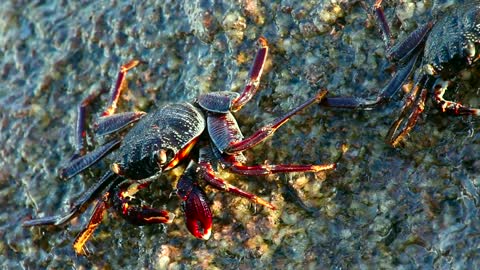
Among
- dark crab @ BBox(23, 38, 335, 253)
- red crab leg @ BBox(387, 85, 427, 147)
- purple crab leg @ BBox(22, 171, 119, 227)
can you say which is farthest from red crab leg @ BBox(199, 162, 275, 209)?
red crab leg @ BBox(387, 85, 427, 147)

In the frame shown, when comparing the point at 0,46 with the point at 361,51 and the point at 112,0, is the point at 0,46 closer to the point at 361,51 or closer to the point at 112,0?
the point at 112,0

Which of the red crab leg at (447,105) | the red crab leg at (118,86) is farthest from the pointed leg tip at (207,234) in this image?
the red crab leg at (447,105)

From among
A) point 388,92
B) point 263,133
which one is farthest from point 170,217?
point 388,92

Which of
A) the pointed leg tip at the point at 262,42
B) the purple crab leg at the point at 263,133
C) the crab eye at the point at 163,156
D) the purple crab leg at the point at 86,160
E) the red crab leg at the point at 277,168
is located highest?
the pointed leg tip at the point at 262,42

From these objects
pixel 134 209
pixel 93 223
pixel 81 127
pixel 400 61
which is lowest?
pixel 93 223

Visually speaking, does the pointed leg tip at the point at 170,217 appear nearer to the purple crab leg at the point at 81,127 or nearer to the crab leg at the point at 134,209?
the crab leg at the point at 134,209

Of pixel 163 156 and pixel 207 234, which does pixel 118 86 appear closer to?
pixel 163 156

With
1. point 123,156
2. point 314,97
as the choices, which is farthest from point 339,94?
point 123,156

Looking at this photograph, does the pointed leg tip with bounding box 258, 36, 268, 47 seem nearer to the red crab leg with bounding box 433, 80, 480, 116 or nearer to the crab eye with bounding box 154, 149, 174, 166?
the crab eye with bounding box 154, 149, 174, 166
